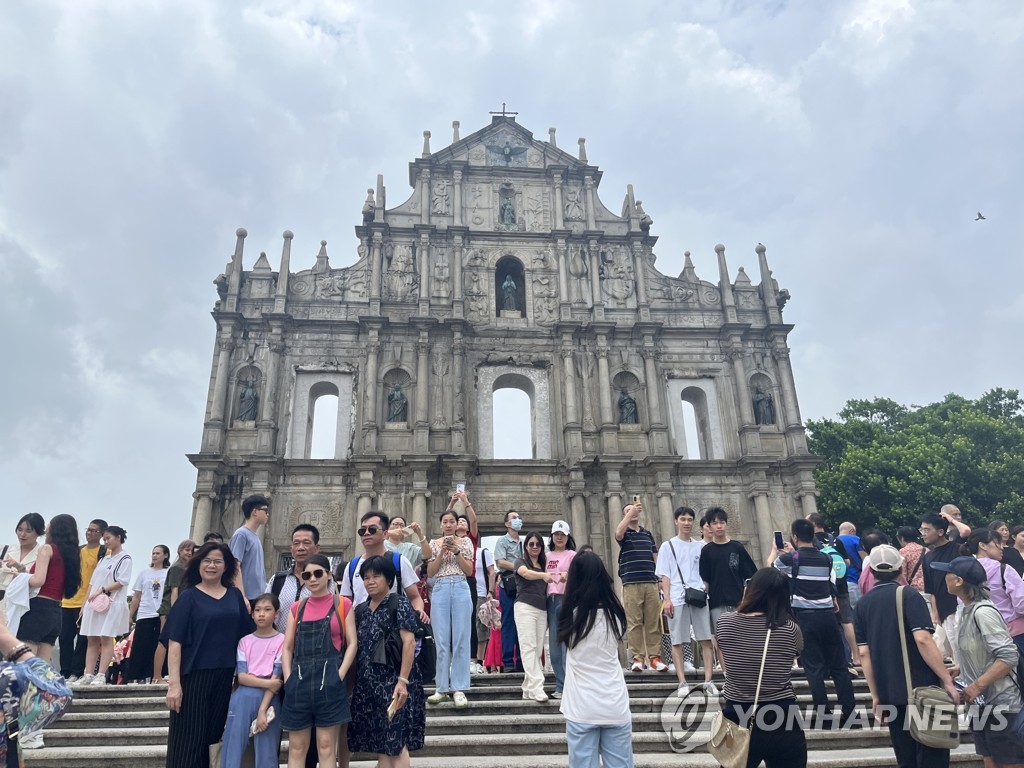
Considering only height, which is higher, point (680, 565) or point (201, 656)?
point (680, 565)

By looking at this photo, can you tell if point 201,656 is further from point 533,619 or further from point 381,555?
point 533,619

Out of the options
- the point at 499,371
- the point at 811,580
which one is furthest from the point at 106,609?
the point at 499,371

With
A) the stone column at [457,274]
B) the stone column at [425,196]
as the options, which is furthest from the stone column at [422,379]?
Answer: the stone column at [425,196]

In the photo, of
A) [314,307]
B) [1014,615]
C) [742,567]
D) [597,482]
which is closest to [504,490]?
[597,482]

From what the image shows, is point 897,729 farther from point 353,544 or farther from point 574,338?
point 574,338

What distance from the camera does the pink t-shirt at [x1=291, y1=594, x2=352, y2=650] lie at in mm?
4660

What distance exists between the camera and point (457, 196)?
22672mm

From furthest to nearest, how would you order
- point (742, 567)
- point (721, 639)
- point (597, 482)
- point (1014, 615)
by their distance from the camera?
1. point (597, 482)
2. point (742, 567)
3. point (1014, 615)
4. point (721, 639)

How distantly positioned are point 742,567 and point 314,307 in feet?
53.5

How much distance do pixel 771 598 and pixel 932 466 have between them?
24898 mm

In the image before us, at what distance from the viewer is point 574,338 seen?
2067 cm

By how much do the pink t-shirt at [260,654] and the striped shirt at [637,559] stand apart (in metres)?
4.53

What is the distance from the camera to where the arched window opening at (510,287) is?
2162cm

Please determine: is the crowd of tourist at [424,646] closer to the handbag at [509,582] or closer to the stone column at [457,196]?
the handbag at [509,582]
